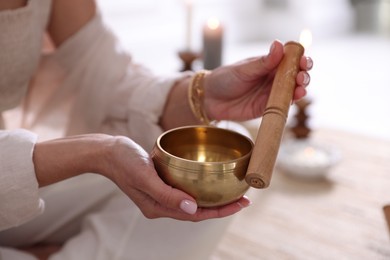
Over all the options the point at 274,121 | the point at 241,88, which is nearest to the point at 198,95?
the point at 241,88

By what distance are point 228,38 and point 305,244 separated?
2.23 m

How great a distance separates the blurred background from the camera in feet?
6.68

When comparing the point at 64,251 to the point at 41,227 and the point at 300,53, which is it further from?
the point at 300,53

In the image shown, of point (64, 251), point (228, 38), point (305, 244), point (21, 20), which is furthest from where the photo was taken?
point (228, 38)

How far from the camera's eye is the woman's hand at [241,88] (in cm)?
81

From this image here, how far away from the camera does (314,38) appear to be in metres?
3.26

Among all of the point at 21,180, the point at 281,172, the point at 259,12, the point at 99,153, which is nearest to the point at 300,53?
the point at 99,153

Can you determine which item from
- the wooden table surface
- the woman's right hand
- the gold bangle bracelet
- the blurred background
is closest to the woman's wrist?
the woman's right hand

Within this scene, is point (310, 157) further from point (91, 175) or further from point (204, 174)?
point (204, 174)

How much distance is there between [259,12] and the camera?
3.32 metres

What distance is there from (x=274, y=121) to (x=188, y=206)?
0.16m

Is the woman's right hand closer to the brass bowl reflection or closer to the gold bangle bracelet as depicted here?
the brass bowl reflection

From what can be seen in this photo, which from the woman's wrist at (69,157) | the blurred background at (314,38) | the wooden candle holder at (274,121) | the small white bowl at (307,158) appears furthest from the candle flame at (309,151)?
the woman's wrist at (69,157)

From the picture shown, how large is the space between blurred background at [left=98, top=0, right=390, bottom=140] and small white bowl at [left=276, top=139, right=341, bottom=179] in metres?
0.32
